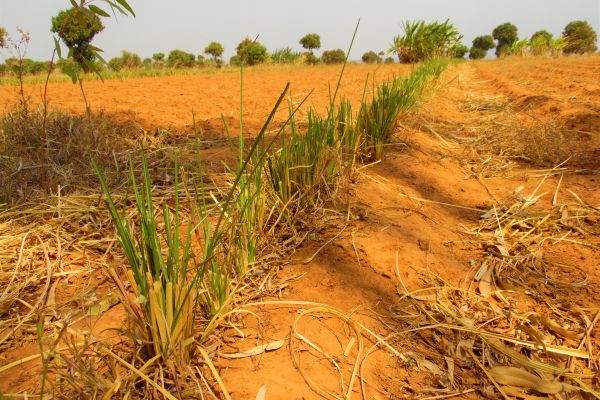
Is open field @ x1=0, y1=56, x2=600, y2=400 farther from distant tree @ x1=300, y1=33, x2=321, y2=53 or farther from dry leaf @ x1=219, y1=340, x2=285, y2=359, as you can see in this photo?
distant tree @ x1=300, y1=33, x2=321, y2=53

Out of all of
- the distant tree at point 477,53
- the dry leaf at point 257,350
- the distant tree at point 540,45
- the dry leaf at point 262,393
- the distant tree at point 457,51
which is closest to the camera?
the dry leaf at point 262,393

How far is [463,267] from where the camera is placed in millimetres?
1312

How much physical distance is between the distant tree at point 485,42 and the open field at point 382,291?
6200cm

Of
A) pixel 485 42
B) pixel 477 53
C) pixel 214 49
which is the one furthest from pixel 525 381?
pixel 485 42

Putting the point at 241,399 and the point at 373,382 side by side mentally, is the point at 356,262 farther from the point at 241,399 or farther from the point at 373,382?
the point at 241,399

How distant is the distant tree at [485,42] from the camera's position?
5266cm

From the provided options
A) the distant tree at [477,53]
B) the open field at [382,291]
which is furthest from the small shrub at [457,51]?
the distant tree at [477,53]

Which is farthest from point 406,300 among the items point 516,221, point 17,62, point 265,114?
point 265,114

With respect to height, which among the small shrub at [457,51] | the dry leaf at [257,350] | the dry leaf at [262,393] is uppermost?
the small shrub at [457,51]

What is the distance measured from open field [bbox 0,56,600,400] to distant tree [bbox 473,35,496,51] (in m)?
62.0

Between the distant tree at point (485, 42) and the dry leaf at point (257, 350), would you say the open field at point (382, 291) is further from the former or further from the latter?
the distant tree at point (485, 42)

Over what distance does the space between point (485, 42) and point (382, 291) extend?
64.0 metres

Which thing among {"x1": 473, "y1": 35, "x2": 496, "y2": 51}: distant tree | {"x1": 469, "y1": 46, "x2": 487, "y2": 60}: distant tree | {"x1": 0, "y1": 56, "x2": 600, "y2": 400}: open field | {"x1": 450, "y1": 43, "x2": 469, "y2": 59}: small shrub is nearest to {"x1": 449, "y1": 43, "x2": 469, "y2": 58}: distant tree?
{"x1": 450, "y1": 43, "x2": 469, "y2": 59}: small shrub

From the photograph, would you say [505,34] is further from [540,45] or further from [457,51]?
[457,51]
